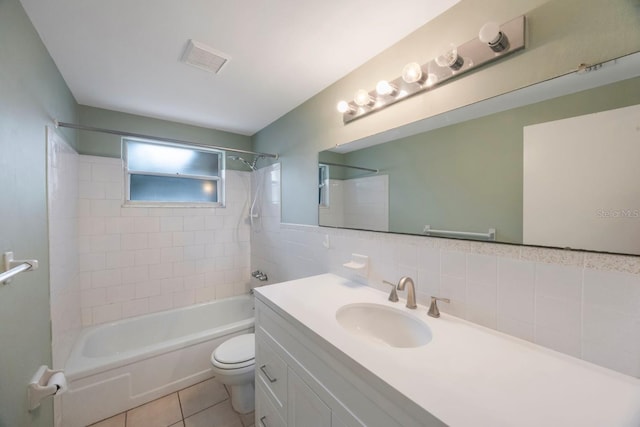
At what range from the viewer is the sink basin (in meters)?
1.09

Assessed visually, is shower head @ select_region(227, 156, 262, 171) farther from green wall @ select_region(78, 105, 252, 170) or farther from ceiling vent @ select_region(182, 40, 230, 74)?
ceiling vent @ select_region(182, 40, 230, 74)

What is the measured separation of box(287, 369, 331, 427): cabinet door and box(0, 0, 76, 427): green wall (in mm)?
1035

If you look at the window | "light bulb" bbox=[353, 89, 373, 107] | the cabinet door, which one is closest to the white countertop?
the cabinet door

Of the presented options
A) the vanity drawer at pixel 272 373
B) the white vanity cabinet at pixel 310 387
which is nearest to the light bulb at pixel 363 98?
the white vanity cabinet at pixel 310 387

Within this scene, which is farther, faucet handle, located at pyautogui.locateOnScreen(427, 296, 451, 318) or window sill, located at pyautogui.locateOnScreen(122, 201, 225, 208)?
window sill, located at pyautogui.locateOnScreen(122, 201, 225, 208)

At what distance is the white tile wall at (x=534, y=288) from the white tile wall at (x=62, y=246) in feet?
6.36

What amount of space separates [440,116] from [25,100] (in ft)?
6.51

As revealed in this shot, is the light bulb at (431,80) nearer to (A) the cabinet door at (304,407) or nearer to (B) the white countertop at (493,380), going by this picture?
(B) the white countertop at (493,380)

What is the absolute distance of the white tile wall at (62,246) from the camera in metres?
1.45

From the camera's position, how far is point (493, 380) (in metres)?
0.67

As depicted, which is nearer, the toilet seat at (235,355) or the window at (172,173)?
the toilet seat at (235,355)

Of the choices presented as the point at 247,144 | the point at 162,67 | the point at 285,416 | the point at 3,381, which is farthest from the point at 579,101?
the point at 247,144

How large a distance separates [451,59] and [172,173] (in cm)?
269

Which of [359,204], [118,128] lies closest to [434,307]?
[359,204]
